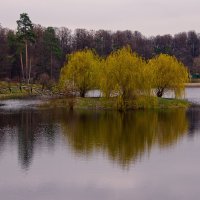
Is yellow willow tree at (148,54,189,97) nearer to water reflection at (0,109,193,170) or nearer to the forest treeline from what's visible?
water reflection at (0,109,193,170)

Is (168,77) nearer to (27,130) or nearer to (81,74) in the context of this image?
(81,74)

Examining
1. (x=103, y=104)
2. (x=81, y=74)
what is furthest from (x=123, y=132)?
(x=81, y=74)

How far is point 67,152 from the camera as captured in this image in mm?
23781

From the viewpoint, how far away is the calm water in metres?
17.3

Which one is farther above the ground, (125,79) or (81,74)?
(81,74)

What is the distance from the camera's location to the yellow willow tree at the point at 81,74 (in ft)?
159

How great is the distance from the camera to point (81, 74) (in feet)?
159

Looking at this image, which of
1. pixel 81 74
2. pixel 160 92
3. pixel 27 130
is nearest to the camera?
pixel 27 130

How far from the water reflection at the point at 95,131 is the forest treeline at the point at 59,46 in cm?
3458

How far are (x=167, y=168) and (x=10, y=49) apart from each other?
211 feet

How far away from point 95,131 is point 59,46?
61966 millimetres

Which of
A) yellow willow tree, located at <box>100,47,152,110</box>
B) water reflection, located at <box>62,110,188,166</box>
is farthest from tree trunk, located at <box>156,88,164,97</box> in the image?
water reflection, located at <box>62,110,188,166</box>

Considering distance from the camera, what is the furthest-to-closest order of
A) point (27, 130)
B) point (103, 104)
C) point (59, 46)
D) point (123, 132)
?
1. point (59, 46)
2. point (103, 104)
3. point (27, 130)
4. point (123, 132)

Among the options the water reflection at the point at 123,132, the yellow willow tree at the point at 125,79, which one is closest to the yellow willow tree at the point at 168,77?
the yellow willow tree at the point at 125,79
